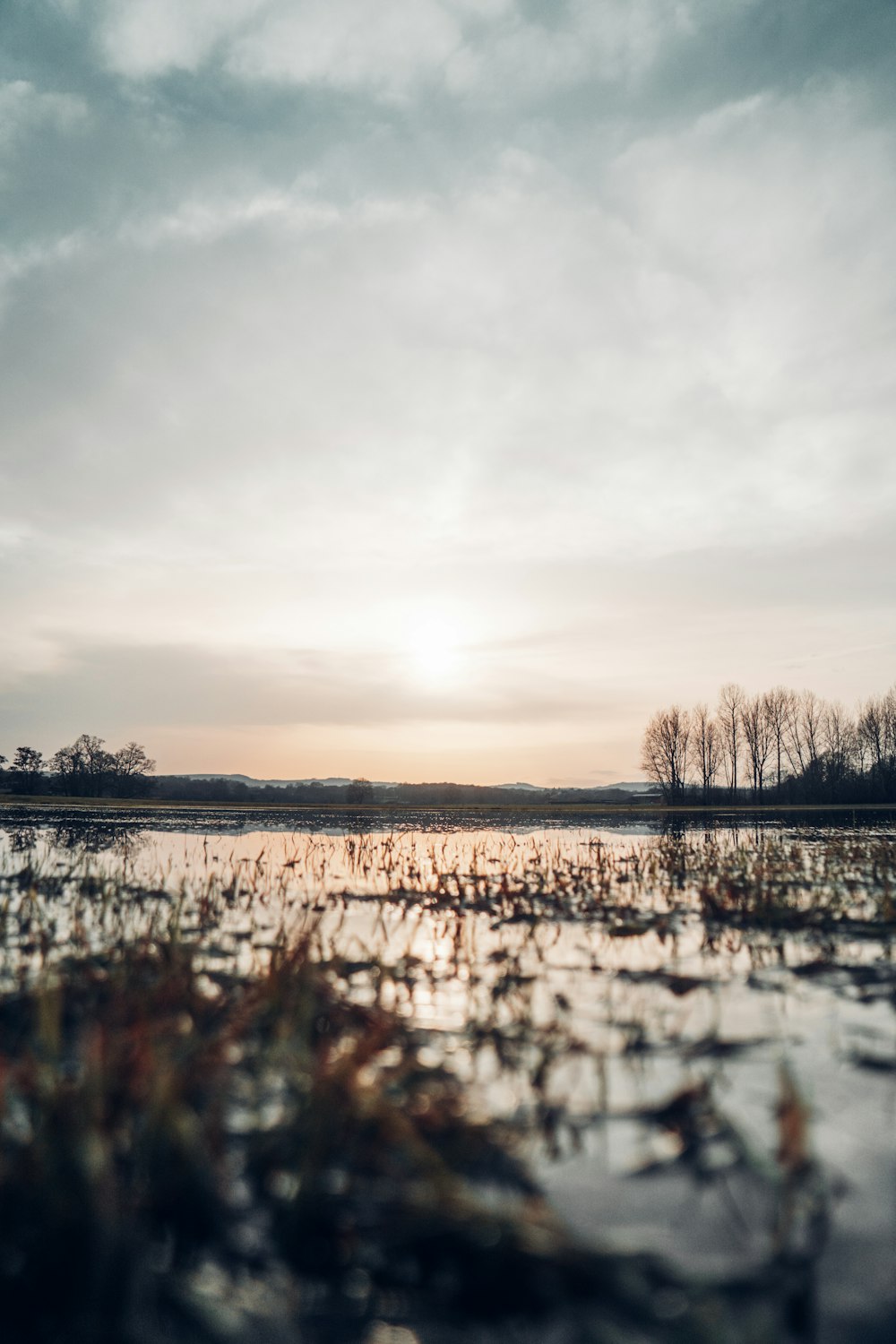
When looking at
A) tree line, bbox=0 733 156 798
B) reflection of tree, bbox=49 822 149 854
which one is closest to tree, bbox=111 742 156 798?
tree line, bbox=0 733 156 798

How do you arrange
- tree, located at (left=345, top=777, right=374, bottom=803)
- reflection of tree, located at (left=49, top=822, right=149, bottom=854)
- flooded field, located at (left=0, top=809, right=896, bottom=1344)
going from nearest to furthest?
flooded field, located at (left=0, top=809, right=896, bottom=1344), reflection of tree, located at (left=49, top=822, right=149, bottom=854), tree, located at (left=345, top=777, right=374, bottom=803)

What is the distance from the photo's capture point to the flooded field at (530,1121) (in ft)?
10.9

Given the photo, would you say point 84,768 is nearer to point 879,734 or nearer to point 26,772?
point 26,772

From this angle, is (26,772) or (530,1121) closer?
(530,1121)

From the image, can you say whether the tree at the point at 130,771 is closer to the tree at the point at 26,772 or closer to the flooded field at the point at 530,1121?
the tree at the point at 26,772

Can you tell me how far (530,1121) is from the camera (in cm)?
487

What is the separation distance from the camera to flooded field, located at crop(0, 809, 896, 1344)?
10.9ft

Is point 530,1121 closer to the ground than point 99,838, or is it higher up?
higher up

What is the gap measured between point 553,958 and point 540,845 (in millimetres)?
17302

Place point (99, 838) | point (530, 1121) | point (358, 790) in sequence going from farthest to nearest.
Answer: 1. point (358, 790)
2. point (99, 838)
3. point (530, 1121)

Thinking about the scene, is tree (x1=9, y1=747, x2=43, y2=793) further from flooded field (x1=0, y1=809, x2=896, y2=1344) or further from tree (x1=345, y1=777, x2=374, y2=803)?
flooded field (x1=0, y1=809, x2=896, y2=1344)

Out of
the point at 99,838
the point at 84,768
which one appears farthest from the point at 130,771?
the point at 99,838

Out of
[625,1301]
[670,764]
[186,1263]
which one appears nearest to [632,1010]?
[625,1301]

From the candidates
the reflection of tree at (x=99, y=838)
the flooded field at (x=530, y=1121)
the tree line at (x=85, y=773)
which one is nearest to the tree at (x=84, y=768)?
the tree line at (x=85, y=773)
